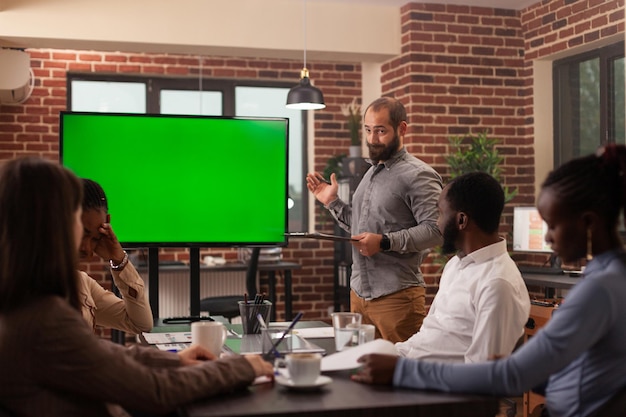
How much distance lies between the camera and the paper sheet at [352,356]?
1698 mm

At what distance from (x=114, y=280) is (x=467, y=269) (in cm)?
111

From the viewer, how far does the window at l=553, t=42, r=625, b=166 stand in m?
5.27

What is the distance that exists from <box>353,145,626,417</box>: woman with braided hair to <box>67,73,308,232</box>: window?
5.39m

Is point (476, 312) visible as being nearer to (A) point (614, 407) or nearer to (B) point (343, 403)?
(A) point (614, 407)

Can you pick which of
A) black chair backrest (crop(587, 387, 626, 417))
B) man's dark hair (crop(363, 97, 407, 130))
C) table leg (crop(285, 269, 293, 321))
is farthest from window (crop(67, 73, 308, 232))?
black chair backrest (crop(587, 387, 626, 417))

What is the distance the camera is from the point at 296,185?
24.6ft

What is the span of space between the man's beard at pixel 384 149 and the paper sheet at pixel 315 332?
1044 mm

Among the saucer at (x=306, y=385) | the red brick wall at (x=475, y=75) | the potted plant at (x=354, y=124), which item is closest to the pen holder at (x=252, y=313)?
the saucer at (x=306, y=385)

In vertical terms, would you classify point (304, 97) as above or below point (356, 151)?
above

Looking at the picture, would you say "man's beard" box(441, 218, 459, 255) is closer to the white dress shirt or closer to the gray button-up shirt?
the white dress shirt

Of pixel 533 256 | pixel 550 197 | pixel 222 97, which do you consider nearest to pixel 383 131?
pixel 550 197

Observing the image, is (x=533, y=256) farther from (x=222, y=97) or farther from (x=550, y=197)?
(x=550, y=197)

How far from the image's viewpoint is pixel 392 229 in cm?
338

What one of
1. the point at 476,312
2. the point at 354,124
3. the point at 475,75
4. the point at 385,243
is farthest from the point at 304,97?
the point at 476,312
